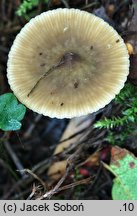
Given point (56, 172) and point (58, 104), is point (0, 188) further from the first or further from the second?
point (58, 104)

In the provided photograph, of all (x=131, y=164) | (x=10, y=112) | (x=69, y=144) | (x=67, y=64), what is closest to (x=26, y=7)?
(x=67, y=64)

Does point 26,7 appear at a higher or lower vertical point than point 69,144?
higher

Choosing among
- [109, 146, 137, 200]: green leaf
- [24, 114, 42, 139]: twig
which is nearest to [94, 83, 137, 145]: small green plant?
[109, 146, 137, 200]: green leaf

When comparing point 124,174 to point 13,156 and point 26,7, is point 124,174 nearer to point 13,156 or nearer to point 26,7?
point 13,156

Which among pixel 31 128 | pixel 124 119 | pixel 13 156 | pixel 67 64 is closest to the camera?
pixel 67 64

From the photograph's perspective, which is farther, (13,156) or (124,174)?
(13,156)

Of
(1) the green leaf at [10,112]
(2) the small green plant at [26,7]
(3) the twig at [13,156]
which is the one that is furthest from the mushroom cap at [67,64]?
(3) the twig at [13,156]

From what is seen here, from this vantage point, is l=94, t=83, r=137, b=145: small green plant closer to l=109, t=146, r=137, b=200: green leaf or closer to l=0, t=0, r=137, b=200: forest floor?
l=0, t=0, r=137, b=200: forest floor
